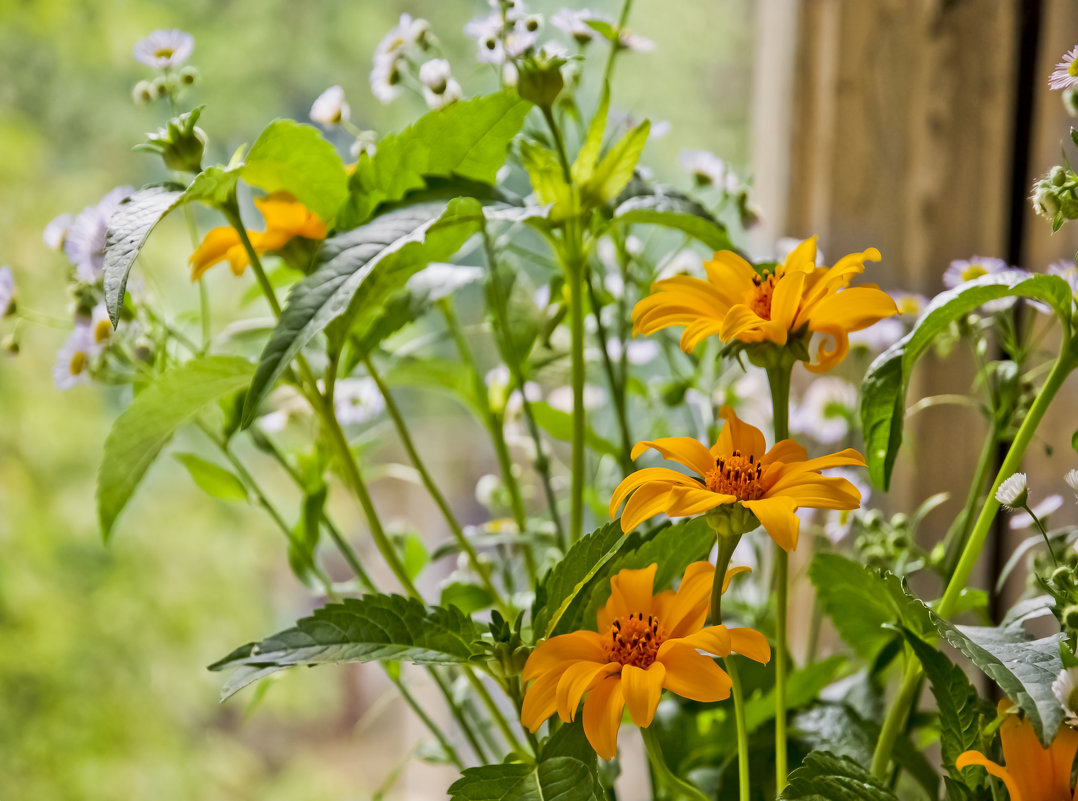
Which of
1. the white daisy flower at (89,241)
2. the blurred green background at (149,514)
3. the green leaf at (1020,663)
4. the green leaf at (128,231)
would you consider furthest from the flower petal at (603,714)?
the blurred green background at (149,514)

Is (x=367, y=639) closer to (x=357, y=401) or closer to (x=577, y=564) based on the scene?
(x=577, y=564)

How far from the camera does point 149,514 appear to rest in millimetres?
1396

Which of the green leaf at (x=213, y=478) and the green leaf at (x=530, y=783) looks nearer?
the green leaf at (x=530, y=783)

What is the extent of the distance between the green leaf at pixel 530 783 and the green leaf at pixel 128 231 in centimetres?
22

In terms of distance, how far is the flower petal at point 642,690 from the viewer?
0.32 metres

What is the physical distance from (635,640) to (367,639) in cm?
11

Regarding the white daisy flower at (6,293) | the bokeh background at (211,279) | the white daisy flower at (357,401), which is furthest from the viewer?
the bokeh background at (211,279)

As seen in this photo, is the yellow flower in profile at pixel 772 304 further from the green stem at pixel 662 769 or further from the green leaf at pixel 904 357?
the green stem at pixel 662 769

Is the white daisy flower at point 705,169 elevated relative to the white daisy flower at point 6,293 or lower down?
elevated

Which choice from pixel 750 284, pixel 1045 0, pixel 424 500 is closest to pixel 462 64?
pixel 424 500

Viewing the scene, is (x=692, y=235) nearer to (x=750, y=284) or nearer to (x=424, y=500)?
(x=750, y=284)

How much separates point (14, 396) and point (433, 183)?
1163mm

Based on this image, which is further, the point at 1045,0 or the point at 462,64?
the point at 462,64

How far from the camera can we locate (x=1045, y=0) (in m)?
0.71
